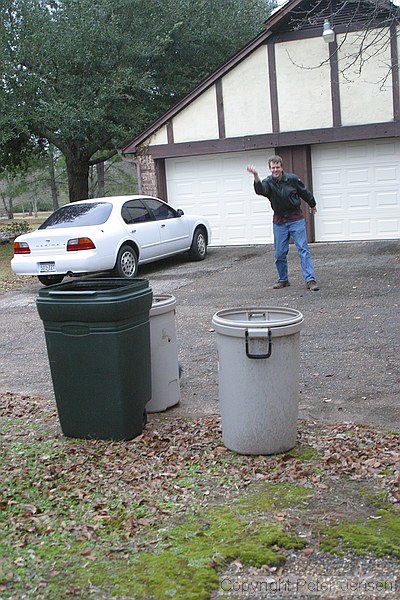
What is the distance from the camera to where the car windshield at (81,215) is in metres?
12.5

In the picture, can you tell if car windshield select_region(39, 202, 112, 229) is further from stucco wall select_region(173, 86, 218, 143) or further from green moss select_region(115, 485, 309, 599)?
green moss select_region(115, 485, 309, 599)

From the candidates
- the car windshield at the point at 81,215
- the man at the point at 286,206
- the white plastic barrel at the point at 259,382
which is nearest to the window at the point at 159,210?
the car windshield at the point at 81,215

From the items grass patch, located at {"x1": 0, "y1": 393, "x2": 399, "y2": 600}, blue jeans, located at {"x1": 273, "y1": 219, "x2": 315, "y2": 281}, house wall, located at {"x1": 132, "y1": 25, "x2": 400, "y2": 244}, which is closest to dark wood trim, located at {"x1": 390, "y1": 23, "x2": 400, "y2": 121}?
house wall, located at {"x1": 132, "y1": 25, "x2": 400, "y2": 244}

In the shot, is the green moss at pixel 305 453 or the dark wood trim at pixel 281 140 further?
the dark wood trim at pixel 281 140

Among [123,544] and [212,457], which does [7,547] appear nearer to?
[123,544]

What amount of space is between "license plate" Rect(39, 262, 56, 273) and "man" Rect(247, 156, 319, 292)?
368 centimetres

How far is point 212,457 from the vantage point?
4844 mm

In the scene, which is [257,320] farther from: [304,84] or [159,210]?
[304,84]

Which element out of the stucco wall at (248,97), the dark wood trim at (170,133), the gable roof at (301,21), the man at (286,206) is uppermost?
the gable roof at (301,21)

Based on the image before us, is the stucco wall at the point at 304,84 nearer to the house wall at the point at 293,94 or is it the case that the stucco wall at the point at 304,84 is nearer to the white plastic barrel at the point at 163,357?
the house wall at the point at 293,94

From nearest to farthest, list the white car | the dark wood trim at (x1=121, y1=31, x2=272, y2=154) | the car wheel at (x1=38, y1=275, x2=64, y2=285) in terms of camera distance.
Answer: the white car
the car wheel at (x1=38, y1=275, x2=64, y2=285)
the dark wood trim at (x1=121, y1=31, x2=272, y2=154)

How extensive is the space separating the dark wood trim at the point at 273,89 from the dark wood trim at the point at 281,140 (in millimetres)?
292

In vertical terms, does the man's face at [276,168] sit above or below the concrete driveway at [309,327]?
above

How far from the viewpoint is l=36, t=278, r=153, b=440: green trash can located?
4969mm
